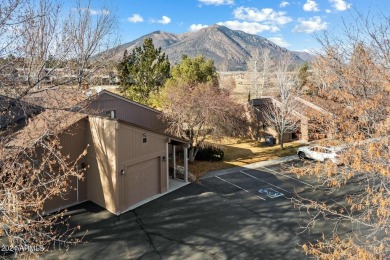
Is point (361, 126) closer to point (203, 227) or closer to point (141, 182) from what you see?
point (203, 227)

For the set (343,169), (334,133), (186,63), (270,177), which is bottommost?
(270,177)

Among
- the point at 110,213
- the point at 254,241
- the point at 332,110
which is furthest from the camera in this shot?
the point at 110,213

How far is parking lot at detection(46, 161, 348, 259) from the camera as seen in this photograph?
10992mm

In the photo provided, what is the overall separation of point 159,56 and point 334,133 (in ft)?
91.3

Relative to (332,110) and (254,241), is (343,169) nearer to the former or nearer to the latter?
(332,110)

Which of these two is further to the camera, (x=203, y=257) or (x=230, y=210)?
(x=230, y=210)

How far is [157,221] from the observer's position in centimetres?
1353

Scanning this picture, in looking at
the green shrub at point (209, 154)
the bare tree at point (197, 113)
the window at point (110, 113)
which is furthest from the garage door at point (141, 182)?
the green shrub at point (209, 154)

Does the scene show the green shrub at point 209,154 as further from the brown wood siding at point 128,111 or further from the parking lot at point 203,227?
the parking lot at point 203,227

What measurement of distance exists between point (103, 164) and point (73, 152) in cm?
192

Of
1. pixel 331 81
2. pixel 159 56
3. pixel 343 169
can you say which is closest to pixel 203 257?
pixel 343 169

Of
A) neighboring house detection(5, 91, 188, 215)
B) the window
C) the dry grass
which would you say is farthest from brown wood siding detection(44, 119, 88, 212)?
the dry grass

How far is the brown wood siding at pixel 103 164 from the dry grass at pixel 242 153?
23.8ft

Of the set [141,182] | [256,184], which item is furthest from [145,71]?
[256,184]
